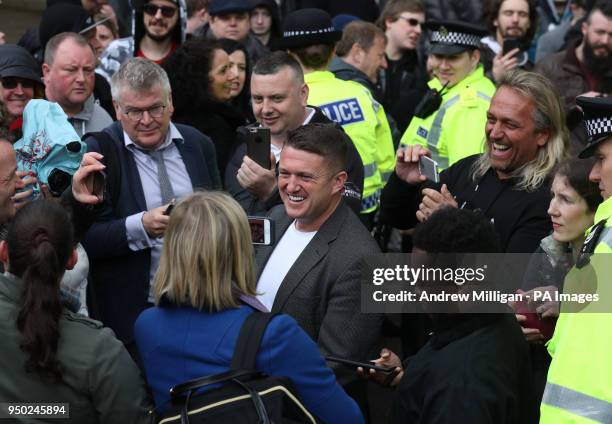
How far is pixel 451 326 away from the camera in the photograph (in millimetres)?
3629

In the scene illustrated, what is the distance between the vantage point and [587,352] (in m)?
2.97

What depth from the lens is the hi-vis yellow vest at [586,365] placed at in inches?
115

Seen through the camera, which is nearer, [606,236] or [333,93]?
[606,236]

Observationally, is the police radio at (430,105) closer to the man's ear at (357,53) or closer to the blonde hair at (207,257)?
the man's ear at (357,53)

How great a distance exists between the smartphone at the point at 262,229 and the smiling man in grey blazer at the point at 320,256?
0.11 m

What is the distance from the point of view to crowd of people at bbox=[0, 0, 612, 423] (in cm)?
345

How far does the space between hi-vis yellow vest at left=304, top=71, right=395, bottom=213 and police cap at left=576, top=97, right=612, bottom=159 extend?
3.12 metres

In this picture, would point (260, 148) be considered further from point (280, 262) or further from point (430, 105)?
point (430, 105)

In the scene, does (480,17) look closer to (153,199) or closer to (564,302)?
(153,199)

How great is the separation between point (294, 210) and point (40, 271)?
1389mm

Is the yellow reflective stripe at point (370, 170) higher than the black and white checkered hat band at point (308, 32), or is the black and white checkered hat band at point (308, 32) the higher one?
the black and white checkered hat band at point (308, 32)

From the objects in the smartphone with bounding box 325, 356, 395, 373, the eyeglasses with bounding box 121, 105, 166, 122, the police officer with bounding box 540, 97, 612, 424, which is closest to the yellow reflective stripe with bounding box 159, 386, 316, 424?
the smartphone with bounding box 325, 356, 395, 373

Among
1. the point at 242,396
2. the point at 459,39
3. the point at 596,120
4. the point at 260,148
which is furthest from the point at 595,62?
the point at 242,396

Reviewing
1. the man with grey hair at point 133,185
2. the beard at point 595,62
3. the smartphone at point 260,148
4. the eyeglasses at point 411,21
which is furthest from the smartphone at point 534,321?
the eyeglasses at point 411,21
